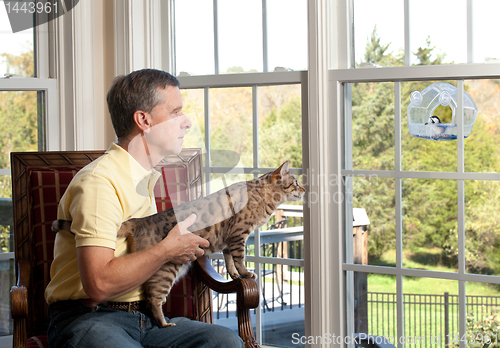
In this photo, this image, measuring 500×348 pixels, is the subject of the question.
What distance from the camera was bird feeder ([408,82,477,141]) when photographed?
4.94 feet

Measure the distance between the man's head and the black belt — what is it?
1.59 ft

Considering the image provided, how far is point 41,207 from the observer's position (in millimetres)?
1461

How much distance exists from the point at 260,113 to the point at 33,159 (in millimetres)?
935

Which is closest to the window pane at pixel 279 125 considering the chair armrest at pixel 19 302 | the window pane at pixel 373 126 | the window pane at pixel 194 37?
the window pane at pixel 373 126

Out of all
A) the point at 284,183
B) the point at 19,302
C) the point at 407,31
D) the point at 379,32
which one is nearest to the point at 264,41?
the point at 379,32

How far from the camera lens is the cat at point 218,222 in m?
1.09

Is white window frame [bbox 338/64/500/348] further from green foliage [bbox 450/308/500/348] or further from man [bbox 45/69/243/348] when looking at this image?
man [bbox 45/69/243/348]

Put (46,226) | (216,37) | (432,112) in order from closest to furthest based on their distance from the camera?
(46,226) → (432,112) → (216,37)

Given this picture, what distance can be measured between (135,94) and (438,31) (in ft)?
3.89

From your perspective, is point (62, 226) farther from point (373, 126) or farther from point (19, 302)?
point (373, 126)

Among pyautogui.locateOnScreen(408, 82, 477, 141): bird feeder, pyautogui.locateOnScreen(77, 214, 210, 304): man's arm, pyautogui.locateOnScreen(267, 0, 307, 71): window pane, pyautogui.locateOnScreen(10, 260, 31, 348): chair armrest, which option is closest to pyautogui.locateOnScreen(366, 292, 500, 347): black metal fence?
pyautogui.locateOnScreen(408, 82, 477, 141): bird feeder

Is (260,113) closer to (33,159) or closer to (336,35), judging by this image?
(336,35)
